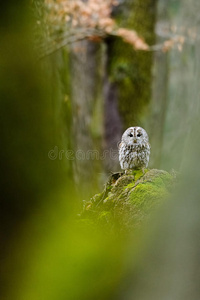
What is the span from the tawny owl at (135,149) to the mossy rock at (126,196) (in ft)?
0.45

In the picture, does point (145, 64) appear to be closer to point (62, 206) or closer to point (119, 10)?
point (119, 10)

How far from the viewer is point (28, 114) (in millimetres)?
850

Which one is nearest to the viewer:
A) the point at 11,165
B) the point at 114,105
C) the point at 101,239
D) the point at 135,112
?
the point at 11,165

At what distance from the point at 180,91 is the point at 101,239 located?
9.69m

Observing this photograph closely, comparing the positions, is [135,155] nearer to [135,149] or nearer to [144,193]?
[135,149]

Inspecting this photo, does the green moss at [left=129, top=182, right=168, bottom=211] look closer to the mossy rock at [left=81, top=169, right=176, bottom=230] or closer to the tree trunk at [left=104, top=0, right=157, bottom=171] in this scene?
the mossy rock at [left=81, top=169, right=176, bottom=230]

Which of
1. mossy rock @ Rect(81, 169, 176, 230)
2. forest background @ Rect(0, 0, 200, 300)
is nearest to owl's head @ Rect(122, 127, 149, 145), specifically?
mossy rock @ Rect(81, 169, 176, 230)

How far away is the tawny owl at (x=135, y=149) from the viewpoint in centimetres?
224

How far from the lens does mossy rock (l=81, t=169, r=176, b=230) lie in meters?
1.53

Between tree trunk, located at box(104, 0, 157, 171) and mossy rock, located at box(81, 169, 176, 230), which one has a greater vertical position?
tree trunk, located at box(104, 0, 157, 171)

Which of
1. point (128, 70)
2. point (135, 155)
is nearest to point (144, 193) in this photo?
point (135, 155)

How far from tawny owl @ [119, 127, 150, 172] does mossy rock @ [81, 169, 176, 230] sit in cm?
14

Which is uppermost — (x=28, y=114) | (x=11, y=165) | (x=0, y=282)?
(x=28, y=114)

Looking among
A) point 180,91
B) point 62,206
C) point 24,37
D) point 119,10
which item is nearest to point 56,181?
point 62,206
